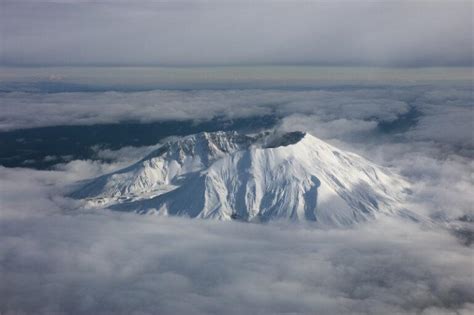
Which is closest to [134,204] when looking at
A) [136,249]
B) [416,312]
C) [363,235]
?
[136,249]

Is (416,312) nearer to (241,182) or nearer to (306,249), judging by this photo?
(306,249)

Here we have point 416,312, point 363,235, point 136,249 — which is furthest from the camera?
point 363,235

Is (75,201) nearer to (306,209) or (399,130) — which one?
(306,209)

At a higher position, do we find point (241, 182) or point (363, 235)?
point (241, 182)

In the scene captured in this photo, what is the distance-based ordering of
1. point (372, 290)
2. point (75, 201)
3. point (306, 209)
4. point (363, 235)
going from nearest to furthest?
1. point (372, 290)
2. point (363, 235)
3. point (306, 209)
4. point (75, 201)

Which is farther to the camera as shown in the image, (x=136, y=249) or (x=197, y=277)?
(x=136, y=249)

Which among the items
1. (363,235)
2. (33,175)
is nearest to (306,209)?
(363,235)
